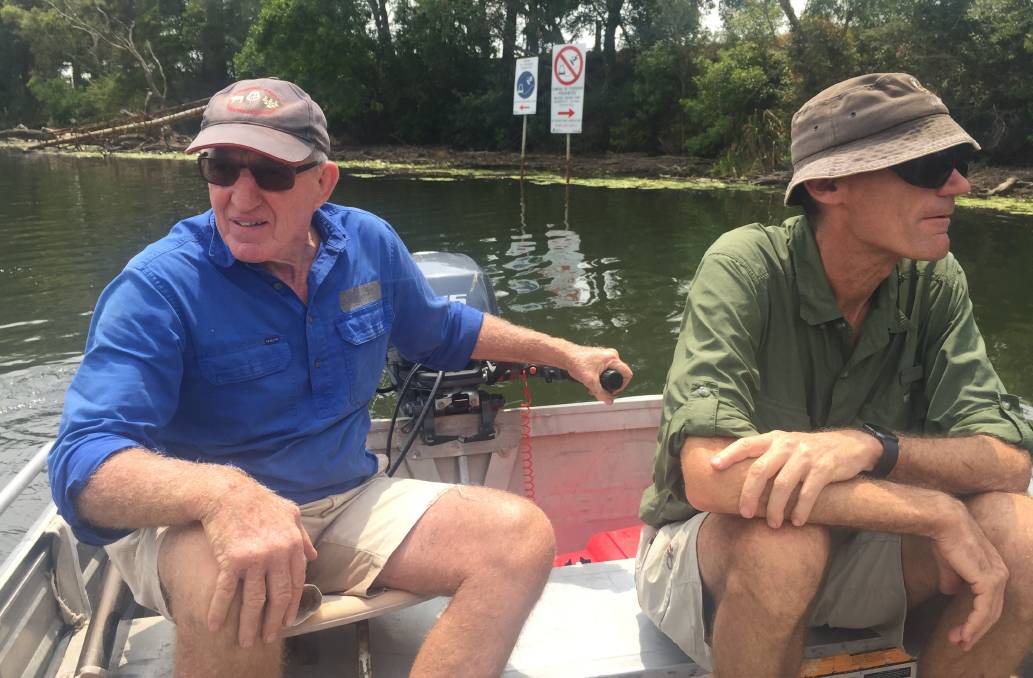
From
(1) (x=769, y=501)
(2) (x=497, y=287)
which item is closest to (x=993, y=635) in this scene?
(1) (x=769, y=501)

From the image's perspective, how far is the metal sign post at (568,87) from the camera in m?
18.3

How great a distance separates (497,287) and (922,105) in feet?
26.0

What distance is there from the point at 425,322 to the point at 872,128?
1270 millimetres

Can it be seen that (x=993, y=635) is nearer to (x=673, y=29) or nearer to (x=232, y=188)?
(x=232, y=188)

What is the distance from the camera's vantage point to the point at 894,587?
1.78m

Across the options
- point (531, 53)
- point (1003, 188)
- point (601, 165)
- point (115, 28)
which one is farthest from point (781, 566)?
point (115, 28)

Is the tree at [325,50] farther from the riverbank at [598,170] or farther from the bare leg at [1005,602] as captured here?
the bare leg at [1005,602]

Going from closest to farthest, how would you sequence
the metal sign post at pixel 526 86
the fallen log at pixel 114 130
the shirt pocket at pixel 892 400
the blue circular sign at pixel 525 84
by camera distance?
the shirt pocket at pixel 892 400, the metal sign post at pixel 526 86, the blue circular sign at pixel 525 84, the fallen log at pixel 114 130

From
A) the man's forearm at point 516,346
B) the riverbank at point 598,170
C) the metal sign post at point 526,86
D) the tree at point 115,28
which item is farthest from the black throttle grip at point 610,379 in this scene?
the tree at point 115,28

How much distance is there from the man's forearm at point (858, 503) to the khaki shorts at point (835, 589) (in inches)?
6.4

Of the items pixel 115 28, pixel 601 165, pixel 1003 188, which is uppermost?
pixel 115 28

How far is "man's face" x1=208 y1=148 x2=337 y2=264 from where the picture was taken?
1.86 m

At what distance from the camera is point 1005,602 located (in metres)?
1.65

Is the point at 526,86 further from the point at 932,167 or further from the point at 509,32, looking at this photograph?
the point at 932,167
